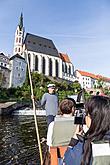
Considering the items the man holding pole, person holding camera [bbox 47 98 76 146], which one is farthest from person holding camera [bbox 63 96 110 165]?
the man holding pole

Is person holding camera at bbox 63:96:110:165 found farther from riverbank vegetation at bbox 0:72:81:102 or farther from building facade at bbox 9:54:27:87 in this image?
building facade at bbox 9:54:27:87

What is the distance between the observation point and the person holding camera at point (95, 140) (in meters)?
1.97

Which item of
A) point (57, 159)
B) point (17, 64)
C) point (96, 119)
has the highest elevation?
point (17, 64)

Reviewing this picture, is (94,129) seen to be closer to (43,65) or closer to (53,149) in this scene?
(53,149)

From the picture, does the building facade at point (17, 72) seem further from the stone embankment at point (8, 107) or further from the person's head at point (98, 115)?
the person's head at point (98, 115)

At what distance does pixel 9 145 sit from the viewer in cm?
909

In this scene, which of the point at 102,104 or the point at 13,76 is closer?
the point at 102,104

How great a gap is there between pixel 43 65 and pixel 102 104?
100 metres

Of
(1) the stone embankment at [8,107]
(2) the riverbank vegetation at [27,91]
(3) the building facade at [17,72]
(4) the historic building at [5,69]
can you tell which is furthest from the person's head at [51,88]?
(3) the building facade at [17,72]

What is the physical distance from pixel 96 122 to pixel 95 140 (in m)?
0.16

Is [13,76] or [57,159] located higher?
[13,76]

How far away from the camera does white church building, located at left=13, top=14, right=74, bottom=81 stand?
100188 millimetres

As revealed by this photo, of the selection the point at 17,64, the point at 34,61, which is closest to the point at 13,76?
the point at 17,64

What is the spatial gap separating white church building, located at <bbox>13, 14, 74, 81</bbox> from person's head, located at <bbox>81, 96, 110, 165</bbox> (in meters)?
93.6
